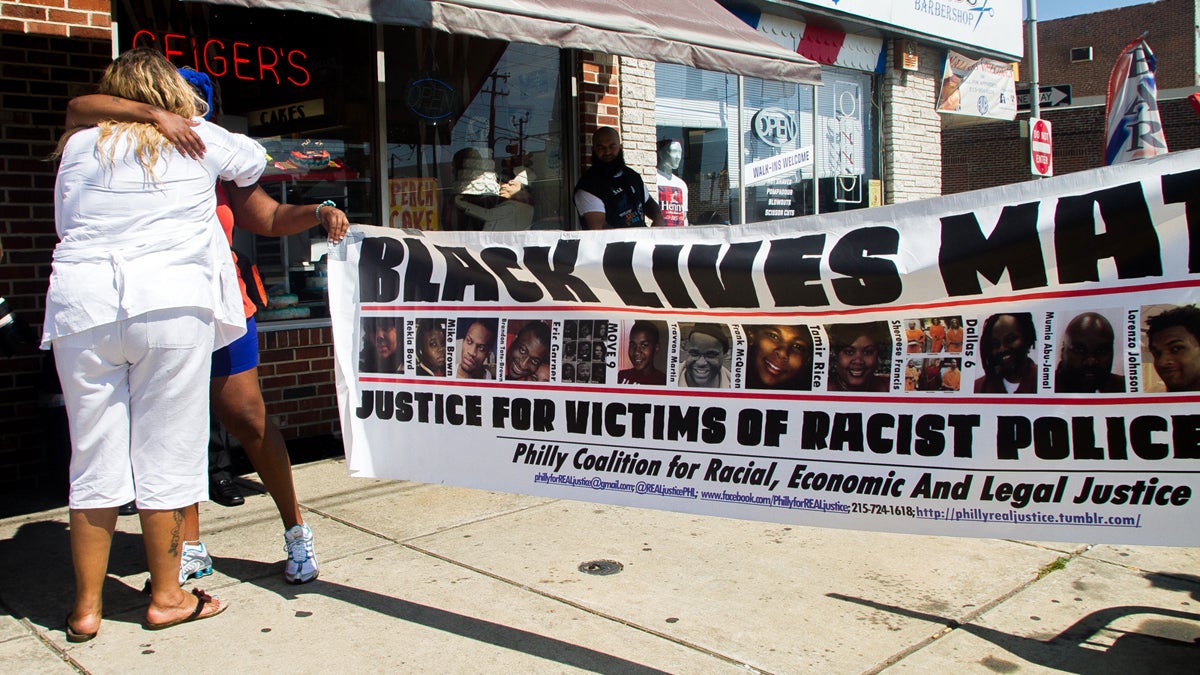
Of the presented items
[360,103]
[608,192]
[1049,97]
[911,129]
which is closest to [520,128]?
[608,192]

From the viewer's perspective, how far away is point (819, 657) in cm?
306

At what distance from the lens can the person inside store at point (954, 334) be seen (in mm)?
2758

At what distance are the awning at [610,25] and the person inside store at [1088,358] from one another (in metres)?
3.25

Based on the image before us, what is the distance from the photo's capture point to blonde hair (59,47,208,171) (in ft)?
9.96

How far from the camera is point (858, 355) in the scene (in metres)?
2.88

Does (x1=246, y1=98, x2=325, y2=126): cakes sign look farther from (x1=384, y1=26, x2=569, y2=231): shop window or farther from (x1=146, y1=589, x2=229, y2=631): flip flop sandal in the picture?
(x1=146, y1=589, x2=229, y2=631): flip flop sandal

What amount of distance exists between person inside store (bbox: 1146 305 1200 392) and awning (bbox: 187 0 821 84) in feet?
11.2

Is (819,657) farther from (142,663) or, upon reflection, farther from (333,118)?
(333,118)

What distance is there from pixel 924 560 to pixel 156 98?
11.0 feet

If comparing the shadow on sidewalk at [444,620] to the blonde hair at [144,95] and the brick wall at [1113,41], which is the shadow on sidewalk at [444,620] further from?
the brick wall at [1113,41]

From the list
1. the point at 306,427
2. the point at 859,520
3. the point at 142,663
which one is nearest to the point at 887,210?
the point at 859,520

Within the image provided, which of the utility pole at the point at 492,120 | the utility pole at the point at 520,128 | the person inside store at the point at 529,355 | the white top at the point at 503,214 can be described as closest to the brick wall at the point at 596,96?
the utility pole at the point at 520,128

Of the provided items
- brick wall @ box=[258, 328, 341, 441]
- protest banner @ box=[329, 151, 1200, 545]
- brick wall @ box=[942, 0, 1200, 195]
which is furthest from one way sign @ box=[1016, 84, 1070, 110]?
protest banner @ box=[329, 151, 1200, 545]

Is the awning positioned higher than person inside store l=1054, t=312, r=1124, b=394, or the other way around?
the awning
